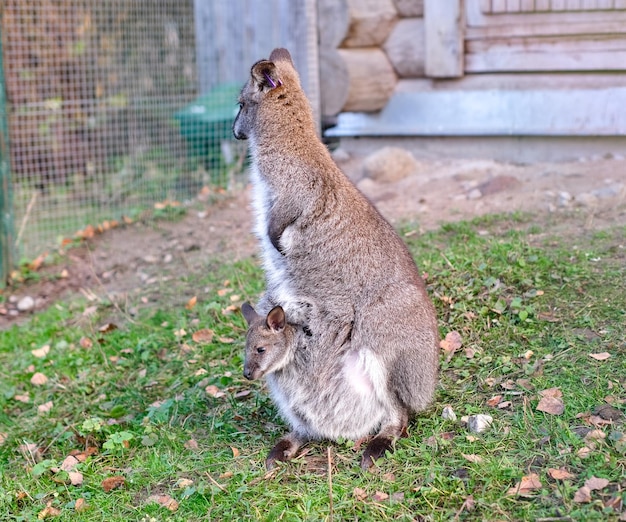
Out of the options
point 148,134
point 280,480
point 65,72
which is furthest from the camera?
point 65,72

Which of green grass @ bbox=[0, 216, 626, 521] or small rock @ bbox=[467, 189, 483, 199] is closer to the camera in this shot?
green grass @ bbox=[0, 216, 626, 521]

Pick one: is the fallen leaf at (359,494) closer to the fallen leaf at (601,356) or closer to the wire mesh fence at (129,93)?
the fallen leaf at (601,356)

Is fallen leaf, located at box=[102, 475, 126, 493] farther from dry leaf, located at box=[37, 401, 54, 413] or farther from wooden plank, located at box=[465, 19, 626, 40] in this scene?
wooden plank, located at box=[465, 19, 626, 40]

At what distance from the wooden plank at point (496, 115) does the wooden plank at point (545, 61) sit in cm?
21

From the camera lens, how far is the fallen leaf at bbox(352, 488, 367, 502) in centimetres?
371

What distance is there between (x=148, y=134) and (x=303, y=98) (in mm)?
4710

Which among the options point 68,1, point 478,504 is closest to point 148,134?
point 68,1

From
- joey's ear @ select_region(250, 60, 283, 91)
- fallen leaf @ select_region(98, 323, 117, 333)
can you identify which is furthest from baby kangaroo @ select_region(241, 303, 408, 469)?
fallen leaf @ select_region(98, 323, 117, 333)

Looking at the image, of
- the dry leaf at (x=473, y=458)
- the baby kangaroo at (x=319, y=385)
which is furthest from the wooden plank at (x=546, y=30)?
the dry leaf at (x=473, y=458)

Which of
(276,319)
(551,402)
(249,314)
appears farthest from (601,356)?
(249,314)

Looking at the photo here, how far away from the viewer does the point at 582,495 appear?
3406 mm

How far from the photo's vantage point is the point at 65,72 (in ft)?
32.7

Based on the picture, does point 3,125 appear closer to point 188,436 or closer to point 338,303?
point 188,436

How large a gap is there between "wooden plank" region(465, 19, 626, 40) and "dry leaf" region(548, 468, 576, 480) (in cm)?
518
